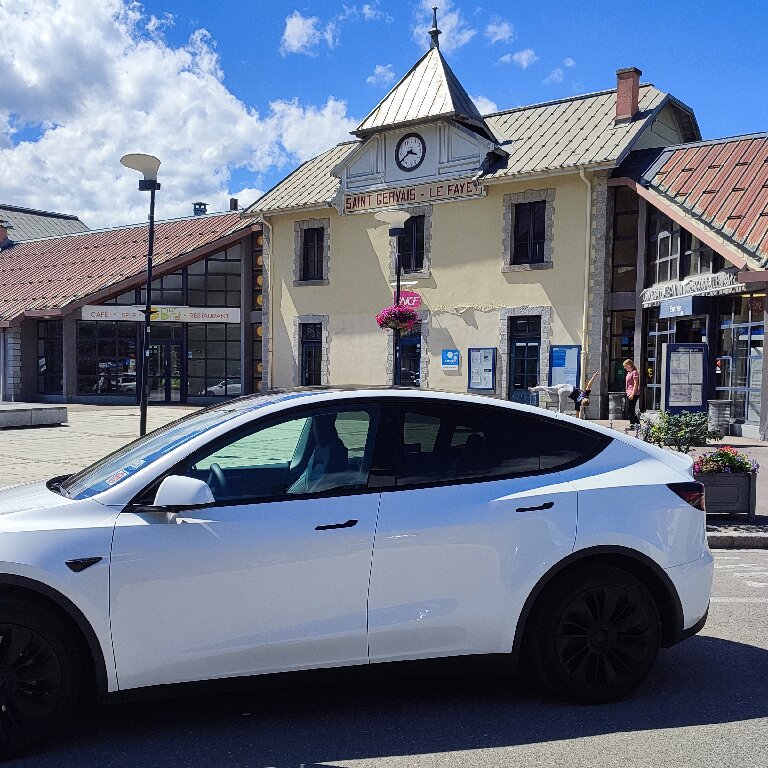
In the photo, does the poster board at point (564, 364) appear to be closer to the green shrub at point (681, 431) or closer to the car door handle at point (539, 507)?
the green shrub at point (681, 431)

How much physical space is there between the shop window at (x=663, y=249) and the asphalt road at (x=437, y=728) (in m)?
17.1

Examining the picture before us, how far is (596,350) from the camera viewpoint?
21625 mm

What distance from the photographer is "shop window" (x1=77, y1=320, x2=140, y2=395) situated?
2977cm

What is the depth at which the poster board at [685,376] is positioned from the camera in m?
17.7

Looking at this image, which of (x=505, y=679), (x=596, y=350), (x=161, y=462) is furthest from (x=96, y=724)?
(x=596, y=350)

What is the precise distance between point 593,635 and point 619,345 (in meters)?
18.9

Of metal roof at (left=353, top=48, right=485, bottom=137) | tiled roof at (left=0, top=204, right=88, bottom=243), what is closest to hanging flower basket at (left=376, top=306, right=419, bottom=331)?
metal roof at (left=353, top=48, right=485, bottom=137)

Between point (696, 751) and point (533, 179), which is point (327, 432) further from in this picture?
point (533, 179)

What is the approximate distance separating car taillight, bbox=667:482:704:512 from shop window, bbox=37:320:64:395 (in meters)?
28.7

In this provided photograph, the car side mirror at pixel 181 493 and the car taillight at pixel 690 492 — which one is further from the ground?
the car side mirror at pixel 181 493

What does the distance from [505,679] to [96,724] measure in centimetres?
198

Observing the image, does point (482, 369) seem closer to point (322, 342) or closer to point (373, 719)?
point (322, 342)

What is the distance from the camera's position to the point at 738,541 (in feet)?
25.7

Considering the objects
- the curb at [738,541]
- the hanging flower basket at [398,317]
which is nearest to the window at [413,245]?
the hanging flower basket at [398,317]
